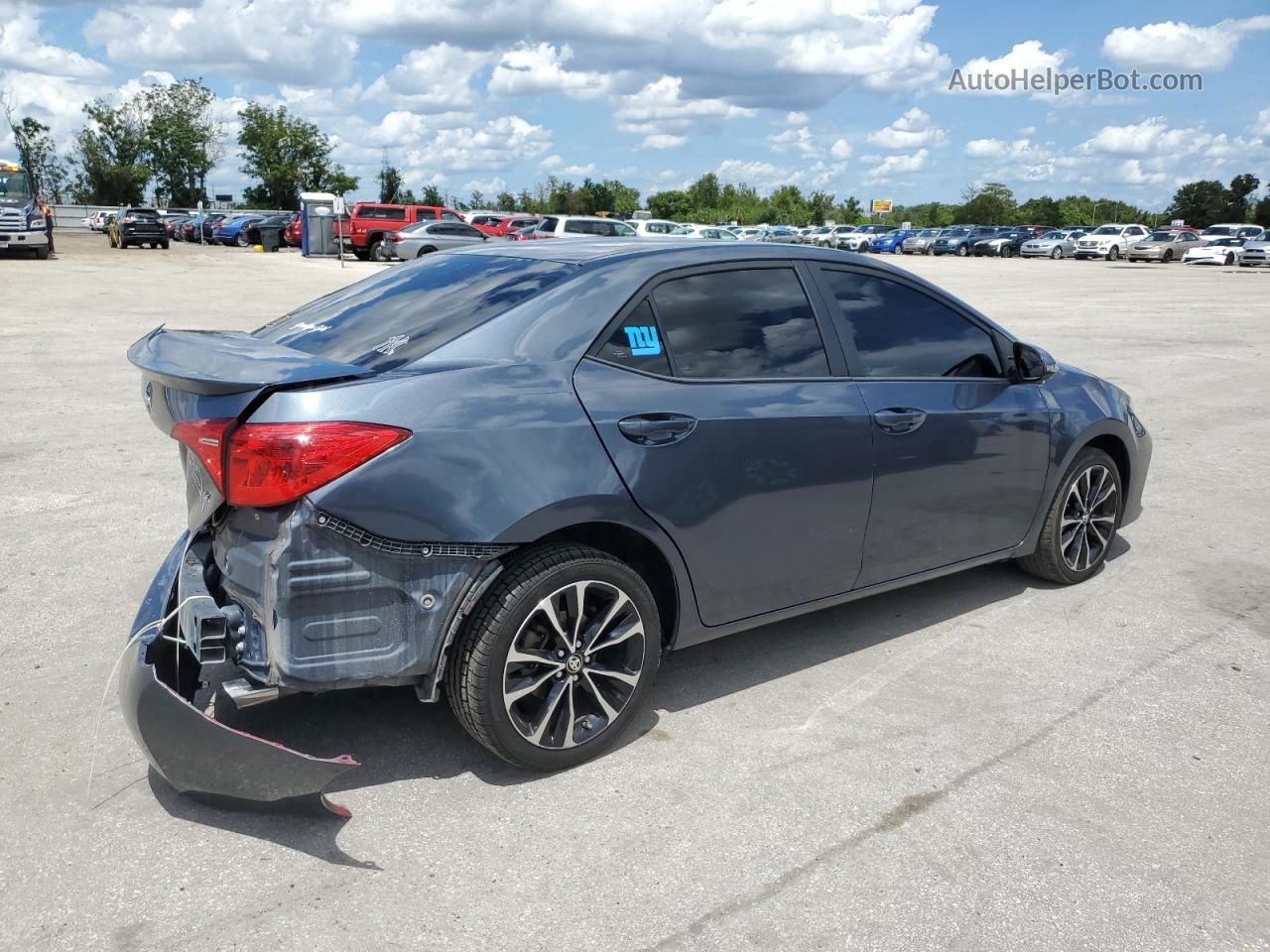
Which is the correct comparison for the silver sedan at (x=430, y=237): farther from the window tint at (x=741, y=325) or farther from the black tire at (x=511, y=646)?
the black tire at (x=511, y=646)

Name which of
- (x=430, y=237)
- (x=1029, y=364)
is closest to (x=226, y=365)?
(x=1029, y=364)

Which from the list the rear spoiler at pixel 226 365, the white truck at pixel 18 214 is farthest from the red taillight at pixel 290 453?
the white truck at pixel 18 214

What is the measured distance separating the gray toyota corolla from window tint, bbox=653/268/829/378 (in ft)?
0.03

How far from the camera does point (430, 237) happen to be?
114 feet

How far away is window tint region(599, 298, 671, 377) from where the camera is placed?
3.54 m

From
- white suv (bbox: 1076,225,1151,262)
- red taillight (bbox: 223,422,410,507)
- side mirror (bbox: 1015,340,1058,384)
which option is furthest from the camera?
white suv (bbox: 1076,225,1151,262)

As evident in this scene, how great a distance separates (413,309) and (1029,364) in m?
2.71

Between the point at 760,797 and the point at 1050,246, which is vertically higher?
the point at 1050,246

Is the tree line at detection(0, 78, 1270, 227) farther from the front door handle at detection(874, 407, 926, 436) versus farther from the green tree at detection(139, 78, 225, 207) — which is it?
the front door handle at detection(874, 407, 926, 436)

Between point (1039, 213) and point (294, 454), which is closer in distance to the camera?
point (294, 454)

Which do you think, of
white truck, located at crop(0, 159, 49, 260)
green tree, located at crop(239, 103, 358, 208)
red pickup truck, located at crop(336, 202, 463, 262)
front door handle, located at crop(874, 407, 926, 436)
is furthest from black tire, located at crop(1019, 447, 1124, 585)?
green tree, located at crop(239, 103, 358, 208)

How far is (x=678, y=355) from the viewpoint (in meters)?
3.69

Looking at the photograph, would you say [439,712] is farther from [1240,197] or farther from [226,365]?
[1240,197]

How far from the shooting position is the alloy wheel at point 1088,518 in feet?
17.0
